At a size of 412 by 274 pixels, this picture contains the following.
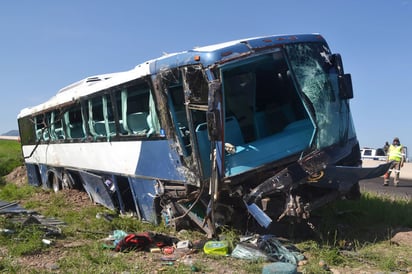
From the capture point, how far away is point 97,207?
945 cm

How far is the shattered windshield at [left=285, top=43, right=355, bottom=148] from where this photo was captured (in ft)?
19.5

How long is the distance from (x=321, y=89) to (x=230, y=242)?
2473 millimetres

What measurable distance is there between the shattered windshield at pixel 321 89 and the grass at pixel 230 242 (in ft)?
4.62

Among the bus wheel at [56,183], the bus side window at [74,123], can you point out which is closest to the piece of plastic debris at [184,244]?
the bus side window at [74,123]

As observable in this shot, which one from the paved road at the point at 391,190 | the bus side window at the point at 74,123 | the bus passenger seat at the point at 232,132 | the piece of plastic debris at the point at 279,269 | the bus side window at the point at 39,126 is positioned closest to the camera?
the piece of plastic debris at the point at 279,269

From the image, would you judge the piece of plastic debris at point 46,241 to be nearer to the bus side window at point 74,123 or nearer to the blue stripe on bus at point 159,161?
the blue stripe on bus at point 159,161

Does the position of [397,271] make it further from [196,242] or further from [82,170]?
[82,170]

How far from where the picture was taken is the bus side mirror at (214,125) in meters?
5.35

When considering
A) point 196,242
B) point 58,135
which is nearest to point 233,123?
point 196,242

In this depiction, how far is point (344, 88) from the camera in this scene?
641cm

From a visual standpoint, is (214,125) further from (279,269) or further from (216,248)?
(279,269)

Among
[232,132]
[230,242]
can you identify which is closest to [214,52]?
[232,132]

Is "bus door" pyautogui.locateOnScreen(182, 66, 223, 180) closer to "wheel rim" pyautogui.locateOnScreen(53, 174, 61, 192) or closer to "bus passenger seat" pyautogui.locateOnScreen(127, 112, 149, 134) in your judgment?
"bus passenger seat" pyautogui.locateOnScreen(127, 112, 149, 134)

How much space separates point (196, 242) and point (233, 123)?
1860mm
